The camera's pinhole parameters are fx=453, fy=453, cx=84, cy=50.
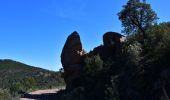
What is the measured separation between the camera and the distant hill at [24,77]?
9847 centimetres

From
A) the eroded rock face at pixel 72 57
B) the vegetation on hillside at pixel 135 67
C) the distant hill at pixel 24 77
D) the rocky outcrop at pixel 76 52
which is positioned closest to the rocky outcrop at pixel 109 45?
the rocky outcrop at pixel 76 52

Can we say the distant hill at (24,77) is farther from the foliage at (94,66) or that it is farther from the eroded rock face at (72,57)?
the foliage at (94,66)

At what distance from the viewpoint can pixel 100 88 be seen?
49.5m

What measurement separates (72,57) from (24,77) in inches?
2039

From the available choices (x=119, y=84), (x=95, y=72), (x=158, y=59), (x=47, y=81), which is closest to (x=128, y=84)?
(x=119, y=84)

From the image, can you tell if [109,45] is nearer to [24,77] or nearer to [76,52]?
[76,52]

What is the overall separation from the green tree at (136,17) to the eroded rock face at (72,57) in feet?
32.4

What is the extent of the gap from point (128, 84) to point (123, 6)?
22.8 metres

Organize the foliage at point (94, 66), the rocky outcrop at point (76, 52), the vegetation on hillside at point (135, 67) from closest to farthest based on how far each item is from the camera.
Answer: the vegetation on hillside at point (135, 67), the foliage at point (94, 66), the rocky outcrop at point (76, 52)

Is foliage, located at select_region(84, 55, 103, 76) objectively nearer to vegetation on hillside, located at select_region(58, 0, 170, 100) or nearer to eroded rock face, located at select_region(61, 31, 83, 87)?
vegetation on hillside, located at select_region(58, 0, 170, 100)

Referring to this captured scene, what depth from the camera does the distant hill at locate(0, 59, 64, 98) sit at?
98.5 metres

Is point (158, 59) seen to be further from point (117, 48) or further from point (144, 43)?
point (117, 48)

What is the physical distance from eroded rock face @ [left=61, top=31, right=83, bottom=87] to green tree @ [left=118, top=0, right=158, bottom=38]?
9.88 meters

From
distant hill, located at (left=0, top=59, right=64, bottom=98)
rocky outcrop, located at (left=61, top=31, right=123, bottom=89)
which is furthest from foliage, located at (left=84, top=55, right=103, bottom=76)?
distant hill, located at (left=0, top=59, right=64, bottom=98)
